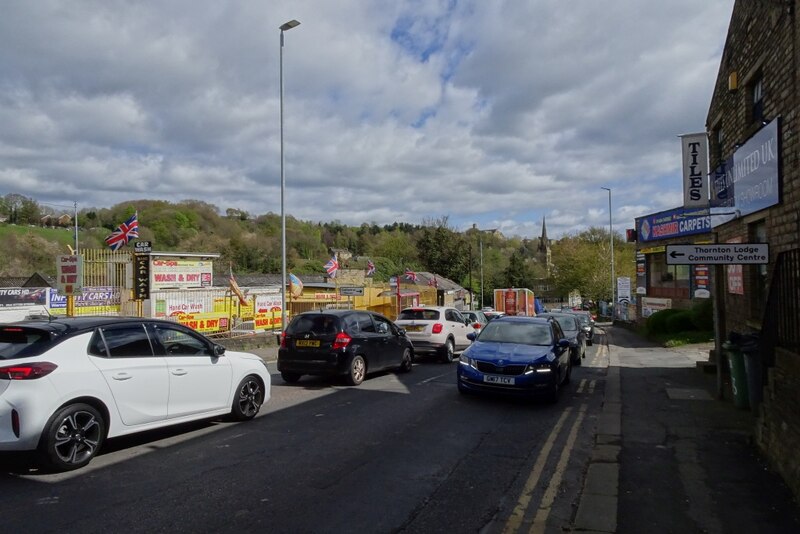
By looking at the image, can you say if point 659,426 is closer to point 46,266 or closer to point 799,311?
point 799,311

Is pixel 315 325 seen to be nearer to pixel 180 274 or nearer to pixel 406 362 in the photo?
pixel 406 362

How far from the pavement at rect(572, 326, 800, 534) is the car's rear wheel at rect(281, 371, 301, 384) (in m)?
5.98

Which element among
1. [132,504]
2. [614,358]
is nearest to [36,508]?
[132,504]

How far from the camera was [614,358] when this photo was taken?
19.1 metres

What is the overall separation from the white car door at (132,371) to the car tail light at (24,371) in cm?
56

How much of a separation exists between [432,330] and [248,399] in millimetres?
8720

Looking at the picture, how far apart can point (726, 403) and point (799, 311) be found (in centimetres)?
380

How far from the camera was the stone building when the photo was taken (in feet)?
20.4

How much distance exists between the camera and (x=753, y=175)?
1027cm

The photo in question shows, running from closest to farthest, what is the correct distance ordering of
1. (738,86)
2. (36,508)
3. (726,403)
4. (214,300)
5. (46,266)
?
(36,508), (726,403), (738,86), (214,300), (46,266)

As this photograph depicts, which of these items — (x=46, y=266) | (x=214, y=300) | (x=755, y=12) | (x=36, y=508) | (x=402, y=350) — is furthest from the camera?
(x=46, y=266)

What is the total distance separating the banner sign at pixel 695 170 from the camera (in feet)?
37.1

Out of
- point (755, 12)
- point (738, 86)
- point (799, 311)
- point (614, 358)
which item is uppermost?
point (755, 12)

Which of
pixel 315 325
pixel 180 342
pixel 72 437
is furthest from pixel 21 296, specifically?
pixel 72 437
